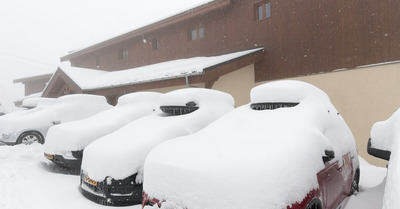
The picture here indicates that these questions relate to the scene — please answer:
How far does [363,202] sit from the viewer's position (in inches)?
132

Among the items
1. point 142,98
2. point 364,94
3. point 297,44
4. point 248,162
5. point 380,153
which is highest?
point 297,44

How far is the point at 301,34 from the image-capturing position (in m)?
9.05

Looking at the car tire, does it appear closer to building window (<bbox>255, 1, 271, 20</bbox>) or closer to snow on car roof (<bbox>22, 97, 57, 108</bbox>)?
building window (<bbox>255, 1, 271, 20</bbox>)

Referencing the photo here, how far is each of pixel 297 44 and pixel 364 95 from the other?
8.99ft

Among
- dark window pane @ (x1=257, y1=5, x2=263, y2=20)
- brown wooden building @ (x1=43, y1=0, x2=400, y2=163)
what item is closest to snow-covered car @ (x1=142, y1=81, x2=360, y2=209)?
brown wooden building @ (x1=43, y1=0, x2=400, y2=163)

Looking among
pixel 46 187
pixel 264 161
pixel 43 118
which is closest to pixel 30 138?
pixel 43 118

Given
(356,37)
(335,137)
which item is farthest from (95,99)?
(356,37)

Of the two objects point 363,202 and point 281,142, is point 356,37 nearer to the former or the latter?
point 363,202

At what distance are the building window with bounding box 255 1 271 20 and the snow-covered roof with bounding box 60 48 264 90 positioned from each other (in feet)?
4.81

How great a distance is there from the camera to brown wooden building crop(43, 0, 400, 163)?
745cm

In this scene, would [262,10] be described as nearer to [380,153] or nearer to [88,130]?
[88,130]

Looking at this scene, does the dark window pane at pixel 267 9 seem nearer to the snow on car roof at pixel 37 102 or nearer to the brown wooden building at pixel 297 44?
the brown wooden building at pixel 297 44

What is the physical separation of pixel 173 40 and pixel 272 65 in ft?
20.1

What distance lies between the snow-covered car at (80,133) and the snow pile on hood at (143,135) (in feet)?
2.59
